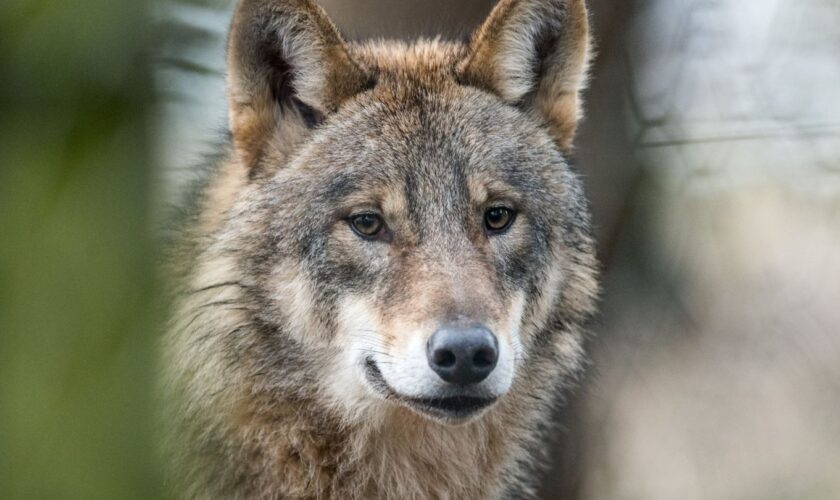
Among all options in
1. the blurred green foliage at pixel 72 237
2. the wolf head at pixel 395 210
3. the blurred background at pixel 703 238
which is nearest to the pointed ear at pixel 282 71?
the wolf head at pixel 395 210

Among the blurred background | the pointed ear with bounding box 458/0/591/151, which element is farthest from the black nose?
the pointed ear with bounding box 458/0/591/151

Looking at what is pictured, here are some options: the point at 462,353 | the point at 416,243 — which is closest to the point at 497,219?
the point at 416,243

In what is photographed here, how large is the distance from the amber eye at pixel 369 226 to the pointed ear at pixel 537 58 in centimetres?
69

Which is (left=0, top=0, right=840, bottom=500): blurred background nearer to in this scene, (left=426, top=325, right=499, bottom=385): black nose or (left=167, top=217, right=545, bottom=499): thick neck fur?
(left=167, top=217, right=545, bottom=499): thick neck fur

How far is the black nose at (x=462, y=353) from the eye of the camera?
2.61 m

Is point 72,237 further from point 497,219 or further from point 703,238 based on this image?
point 703,238

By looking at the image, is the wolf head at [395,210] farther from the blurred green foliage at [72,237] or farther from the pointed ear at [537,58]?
the blurred green foliage at [72,237]

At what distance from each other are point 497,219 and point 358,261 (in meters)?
0.48

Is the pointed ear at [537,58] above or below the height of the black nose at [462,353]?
above

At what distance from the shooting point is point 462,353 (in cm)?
261

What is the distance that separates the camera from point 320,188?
3.11 meters

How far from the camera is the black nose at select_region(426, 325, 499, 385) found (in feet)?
8.55

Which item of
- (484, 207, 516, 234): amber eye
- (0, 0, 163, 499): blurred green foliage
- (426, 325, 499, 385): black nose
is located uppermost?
(0, 0, 163, 499): blurred green foliage

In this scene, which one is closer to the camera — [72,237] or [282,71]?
[72,237]
